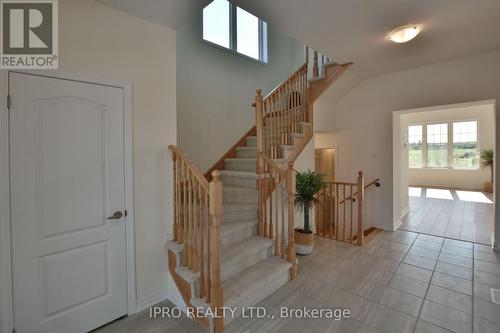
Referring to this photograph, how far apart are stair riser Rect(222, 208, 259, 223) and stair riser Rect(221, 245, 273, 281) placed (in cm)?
46

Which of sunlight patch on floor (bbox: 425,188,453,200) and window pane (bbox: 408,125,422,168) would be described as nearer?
sunlight patch on floor (bbox: 425,188,453,200)

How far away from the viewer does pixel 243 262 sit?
2510 millimetres

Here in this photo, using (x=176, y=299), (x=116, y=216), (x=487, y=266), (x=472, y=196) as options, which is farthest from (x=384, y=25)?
(x=472, y=196)

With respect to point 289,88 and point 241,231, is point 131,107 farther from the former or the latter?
point 289,88

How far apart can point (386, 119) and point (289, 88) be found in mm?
1928

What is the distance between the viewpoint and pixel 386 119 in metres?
4.34

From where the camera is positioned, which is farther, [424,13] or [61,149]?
[424,13]

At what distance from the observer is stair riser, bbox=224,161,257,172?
3729 millimetres

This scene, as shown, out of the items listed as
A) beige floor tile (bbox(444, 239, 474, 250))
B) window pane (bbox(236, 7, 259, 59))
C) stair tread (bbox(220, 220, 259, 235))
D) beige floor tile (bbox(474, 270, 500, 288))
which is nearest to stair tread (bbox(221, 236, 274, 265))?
stair tread (bbox(220, 220, 259, 235))

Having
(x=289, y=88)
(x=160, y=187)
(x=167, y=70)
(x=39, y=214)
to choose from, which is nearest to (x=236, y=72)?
(x=289, y=88)

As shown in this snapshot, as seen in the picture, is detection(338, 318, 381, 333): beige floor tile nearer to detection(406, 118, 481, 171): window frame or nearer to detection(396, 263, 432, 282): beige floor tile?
detection(396, 263, 432, 282): beige floor tile

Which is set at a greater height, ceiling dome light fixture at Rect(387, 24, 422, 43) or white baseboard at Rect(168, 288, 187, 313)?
ceiling dome light fixture at Rect(387, 24, 422, 43)

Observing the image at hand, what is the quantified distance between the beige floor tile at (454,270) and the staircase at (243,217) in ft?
6.01

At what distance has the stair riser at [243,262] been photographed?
234 centimetres
